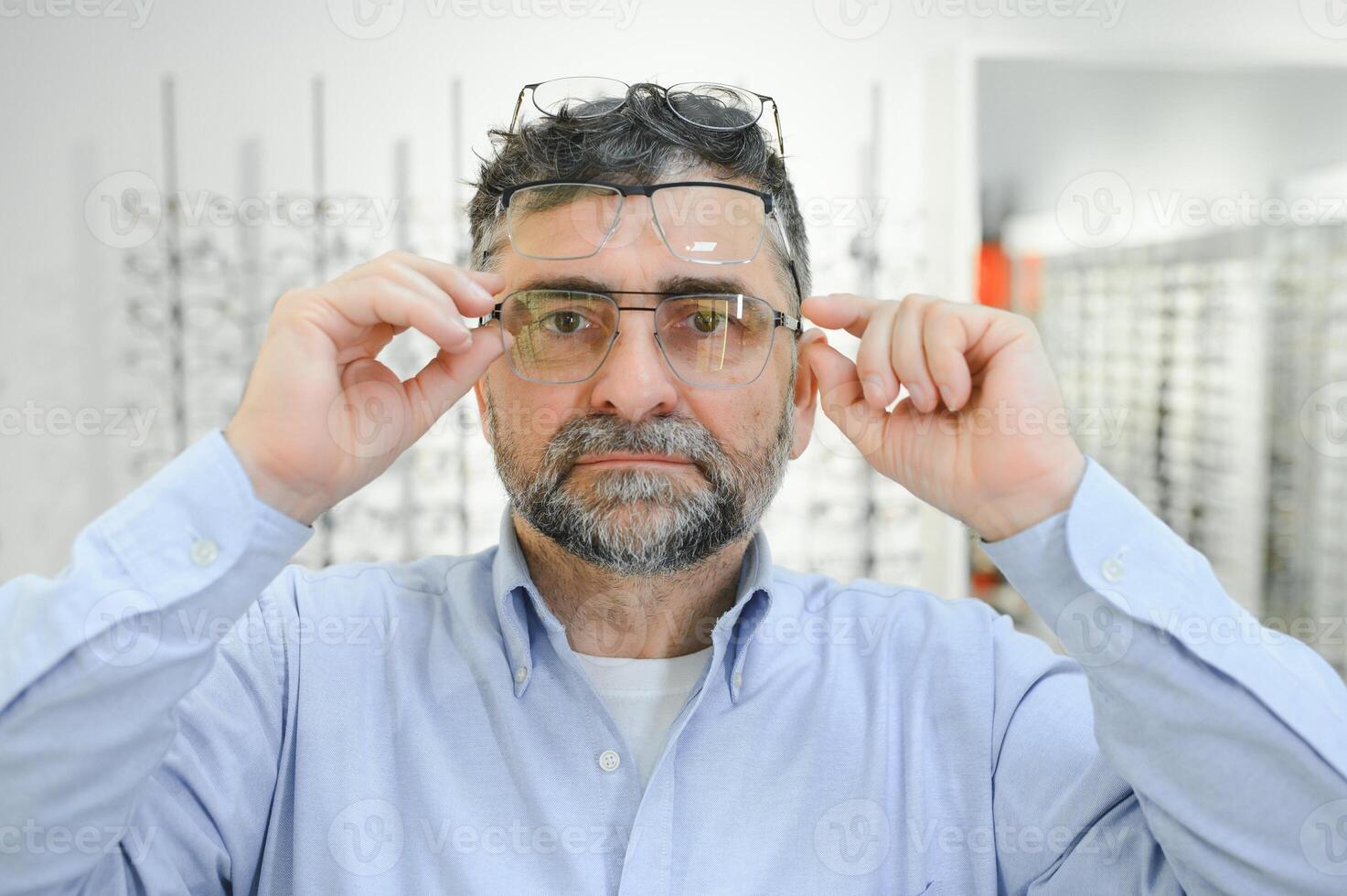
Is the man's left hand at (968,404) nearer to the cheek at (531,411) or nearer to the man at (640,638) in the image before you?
the man at (640,638)

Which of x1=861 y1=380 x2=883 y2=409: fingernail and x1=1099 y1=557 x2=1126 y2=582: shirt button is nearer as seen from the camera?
x1=1099 y1=557 x2=1126 y2=582: shirt button

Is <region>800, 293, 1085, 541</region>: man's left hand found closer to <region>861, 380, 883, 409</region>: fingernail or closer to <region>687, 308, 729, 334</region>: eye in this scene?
<region>861, 380, 883, 409</region>: fingernail

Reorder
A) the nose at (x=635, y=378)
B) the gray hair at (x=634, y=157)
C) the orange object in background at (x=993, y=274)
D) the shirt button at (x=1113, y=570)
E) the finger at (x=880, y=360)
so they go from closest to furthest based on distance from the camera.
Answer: the shirt button at (x=1113, y=570) → the finger at (x=880, y=360) → the nose at (x=635, y=378) → the gray hair at (x=634, y=157) → the orange object in background at (x=993, y=274)

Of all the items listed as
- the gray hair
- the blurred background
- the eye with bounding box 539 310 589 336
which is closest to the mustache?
the eye with bounding box 539 310 589 336

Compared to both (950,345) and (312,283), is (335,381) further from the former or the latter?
(312,283)

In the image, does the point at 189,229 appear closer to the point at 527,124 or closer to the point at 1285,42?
the point at 527,124

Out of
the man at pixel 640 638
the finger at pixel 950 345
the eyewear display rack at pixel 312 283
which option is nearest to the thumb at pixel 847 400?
the man at pixel 640 638

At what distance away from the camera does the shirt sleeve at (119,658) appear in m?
0.98

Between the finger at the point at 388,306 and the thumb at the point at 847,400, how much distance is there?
46cm

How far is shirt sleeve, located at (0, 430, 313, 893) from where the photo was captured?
38.6 inches

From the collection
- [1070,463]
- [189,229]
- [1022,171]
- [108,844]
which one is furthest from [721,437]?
[189,229]

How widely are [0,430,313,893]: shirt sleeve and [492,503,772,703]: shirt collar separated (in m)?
0.35

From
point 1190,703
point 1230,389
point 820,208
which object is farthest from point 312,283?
point 1230,389

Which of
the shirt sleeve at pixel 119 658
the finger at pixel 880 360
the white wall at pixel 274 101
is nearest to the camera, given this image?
the shirt sleeve at pixel 119 658
